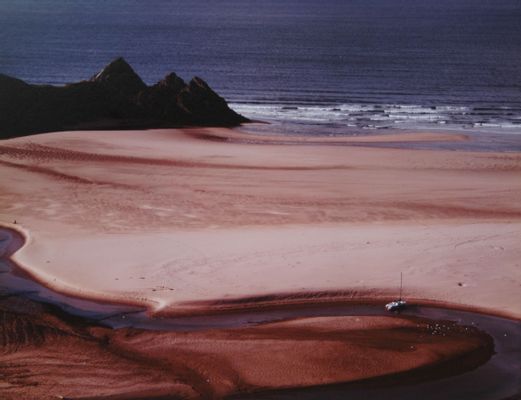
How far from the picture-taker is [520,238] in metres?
18.7

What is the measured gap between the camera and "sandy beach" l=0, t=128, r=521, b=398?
1370cm

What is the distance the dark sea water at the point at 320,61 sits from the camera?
1790 inches

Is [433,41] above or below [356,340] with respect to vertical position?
above

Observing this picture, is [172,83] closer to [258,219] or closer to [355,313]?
[258,219]

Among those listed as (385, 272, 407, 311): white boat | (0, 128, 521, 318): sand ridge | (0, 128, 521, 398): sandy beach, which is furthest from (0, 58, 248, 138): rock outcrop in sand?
(385, 272, 407, 311): white boat

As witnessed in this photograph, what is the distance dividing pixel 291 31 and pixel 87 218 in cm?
9065

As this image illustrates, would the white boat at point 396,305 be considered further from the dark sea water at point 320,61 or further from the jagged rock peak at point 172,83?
the jagged rock peak at point 172,83

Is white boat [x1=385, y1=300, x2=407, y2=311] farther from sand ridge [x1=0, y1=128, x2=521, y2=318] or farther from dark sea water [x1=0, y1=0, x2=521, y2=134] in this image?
dark sea water [x1=0, y1=0, x2=521, y2=134]

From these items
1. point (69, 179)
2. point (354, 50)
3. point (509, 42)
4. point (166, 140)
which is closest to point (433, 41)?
point (509, 42)

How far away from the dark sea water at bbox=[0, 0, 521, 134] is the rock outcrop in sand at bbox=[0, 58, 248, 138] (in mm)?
5051

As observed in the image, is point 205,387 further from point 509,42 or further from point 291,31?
point 291,31

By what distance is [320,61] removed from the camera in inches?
2736

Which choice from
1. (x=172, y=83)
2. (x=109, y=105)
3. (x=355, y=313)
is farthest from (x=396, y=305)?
(x=172, y=83)

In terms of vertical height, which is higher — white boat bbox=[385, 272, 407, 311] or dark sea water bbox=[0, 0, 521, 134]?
dark sea water bbox=[0, 0, 521, 134]
